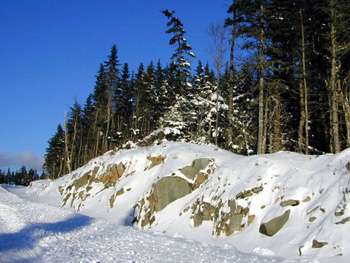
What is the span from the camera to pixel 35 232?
12.9 metres

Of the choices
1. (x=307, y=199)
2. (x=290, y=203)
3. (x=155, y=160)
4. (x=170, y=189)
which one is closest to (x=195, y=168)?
(x=170, y=189)

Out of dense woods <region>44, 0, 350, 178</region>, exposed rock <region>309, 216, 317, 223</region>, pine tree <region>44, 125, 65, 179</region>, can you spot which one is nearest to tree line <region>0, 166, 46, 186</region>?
pine tree <region>44, 125, 65, 179</region>

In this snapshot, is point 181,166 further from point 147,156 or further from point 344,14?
point 344,14

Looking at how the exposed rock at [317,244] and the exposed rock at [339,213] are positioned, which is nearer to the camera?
the exposed rock at [317,244]

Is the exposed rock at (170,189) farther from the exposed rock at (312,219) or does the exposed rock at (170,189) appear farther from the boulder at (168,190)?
the exposed rock at (312,219)

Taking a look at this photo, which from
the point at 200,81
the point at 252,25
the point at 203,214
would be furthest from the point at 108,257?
the point at 200,81

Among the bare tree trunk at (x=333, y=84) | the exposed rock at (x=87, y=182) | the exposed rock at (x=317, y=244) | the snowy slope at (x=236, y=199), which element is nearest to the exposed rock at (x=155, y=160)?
the snowy slope at (x=236, y=199)

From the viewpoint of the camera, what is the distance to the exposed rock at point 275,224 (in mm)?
14031

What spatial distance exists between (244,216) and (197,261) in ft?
19.2

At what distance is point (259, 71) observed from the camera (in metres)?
25.5

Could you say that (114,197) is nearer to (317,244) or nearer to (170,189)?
(170,189)

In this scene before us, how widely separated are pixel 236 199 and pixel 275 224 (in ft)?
8.64

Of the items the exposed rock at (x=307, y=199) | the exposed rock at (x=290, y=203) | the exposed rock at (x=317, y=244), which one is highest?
the exposed rock at (x=307, y=199)

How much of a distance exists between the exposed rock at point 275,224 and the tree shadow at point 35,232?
642 centimetres
